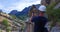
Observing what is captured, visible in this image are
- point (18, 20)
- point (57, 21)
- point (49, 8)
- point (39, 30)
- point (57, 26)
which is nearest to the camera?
point (39, 30)

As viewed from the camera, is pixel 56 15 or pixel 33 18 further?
pixel 56 15

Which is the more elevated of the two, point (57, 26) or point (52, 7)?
point (52, 7)

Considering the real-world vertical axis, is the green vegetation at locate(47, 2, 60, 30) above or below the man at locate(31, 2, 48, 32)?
above

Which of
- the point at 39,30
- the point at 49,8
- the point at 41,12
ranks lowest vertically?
the point at 39,30

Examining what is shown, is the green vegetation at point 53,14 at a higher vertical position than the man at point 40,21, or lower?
higher

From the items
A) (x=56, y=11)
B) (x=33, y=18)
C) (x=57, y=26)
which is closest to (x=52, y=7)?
(x=56, y=11)

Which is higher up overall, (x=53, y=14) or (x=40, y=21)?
(x=53, y=14)

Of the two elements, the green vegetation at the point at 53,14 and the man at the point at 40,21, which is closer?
the man at the point at 40,21

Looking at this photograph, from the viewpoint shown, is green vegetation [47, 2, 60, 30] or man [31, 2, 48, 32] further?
green vegetation [47, 2, 60, 30]

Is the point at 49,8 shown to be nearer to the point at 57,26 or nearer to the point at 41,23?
the point at 57,26

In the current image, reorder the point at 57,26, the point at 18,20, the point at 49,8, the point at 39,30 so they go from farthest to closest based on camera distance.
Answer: the point at 18,20
the point at 57,26
the point at 49,8
the point at 39,30

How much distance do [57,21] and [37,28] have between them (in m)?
6.68

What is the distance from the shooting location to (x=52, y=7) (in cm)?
1234

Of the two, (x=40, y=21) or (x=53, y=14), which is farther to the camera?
(x=53, y=14)
